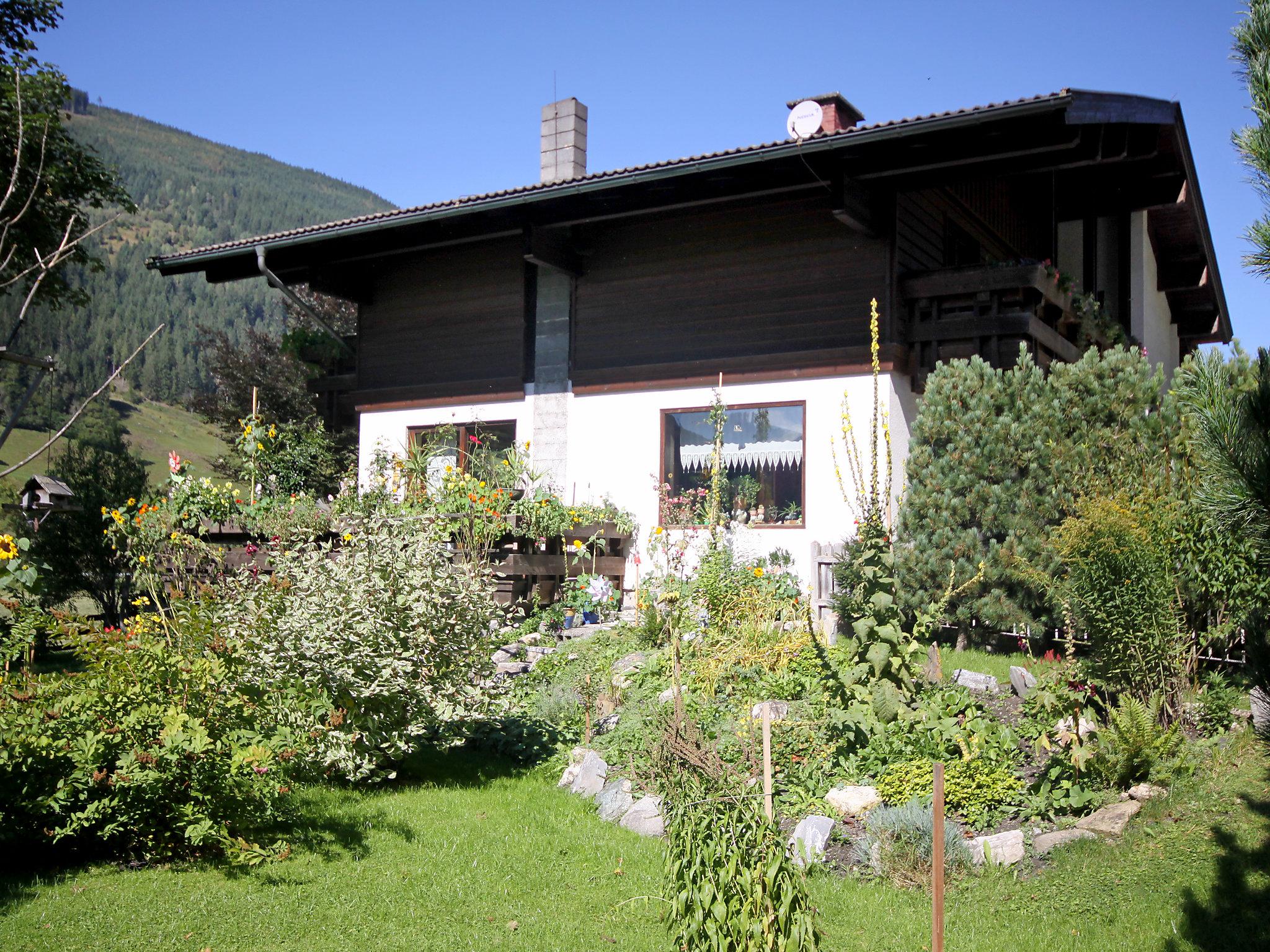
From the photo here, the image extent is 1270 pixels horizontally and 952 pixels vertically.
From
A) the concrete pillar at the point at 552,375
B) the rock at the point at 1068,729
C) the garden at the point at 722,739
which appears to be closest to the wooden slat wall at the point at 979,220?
the garden at the point at 722,739

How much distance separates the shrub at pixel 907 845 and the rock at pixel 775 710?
132 cm

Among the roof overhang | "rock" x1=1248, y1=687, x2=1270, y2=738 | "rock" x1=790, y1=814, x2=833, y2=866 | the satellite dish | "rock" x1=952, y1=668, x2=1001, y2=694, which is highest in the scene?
the satellite dish

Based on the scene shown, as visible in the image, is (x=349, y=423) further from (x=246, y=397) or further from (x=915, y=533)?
(x=915, y=533)

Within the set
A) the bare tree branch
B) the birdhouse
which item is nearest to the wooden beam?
the birdhouse

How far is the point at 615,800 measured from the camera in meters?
5.81

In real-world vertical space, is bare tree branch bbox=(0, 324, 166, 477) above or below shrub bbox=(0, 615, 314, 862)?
above

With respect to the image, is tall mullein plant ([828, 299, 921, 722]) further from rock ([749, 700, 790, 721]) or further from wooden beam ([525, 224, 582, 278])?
wooden beam ([525, 224, 582, 278])

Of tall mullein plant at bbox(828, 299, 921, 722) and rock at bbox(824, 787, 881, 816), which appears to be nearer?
rock at bbox(824, 787, 881, 816)

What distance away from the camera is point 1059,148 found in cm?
973

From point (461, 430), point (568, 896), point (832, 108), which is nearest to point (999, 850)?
point (568, 896)

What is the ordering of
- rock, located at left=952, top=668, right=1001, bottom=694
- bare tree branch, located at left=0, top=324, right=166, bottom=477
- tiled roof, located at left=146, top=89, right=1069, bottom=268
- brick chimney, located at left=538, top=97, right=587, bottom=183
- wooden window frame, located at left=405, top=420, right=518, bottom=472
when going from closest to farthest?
1. bare tree branch, located at left=0, top=324, right=166, bottom=477
2. rock, located at left=952, top=668, right=1001, bottom=694
3. tiled roof, located at left=146, top=89, right=1069, bottom=268
4. wooden window frame, located at left=405, top=420, right=518, bottom=472
5. brick chimney, located at left=538, top=97, right=587, bottom=183

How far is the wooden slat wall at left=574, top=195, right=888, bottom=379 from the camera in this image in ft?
37.3

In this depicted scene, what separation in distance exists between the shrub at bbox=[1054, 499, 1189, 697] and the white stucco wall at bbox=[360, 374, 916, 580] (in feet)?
15.6

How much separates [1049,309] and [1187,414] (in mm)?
8790
